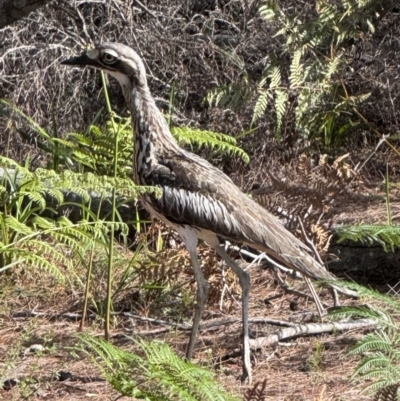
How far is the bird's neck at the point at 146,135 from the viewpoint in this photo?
6.05 m

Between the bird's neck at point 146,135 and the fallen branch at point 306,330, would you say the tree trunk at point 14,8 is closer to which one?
the bird's neck at point 146,135

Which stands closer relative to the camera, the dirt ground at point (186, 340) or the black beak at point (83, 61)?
the dirt ground at point (186, 340)

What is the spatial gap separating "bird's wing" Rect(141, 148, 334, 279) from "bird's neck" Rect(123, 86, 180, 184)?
0.07 metres

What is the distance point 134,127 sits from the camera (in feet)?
20.4

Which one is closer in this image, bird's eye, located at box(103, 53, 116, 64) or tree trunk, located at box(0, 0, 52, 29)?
tree trunk, located at box(0, 0, 52, 29)

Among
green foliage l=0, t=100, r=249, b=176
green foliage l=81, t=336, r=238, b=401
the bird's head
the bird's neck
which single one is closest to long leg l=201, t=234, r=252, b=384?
the bird's neck

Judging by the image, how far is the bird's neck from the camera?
19.9 feet

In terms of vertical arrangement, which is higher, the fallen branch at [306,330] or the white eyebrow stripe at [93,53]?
the white eyebrow stripe at [93,53]

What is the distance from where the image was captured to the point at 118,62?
6207mm

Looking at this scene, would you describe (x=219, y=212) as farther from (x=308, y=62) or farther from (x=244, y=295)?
(x=308, y=62)

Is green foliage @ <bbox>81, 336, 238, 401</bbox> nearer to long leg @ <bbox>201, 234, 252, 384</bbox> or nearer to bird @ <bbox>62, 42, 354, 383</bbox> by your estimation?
long leg @ <bbox>201, 234, 252, 384</bbox>

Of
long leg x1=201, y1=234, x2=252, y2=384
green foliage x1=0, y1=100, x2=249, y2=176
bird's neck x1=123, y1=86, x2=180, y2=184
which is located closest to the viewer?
long leg x1=201, y1=234, x2=252, y2=384

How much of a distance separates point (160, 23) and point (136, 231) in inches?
107

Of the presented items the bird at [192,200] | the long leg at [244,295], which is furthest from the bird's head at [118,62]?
the long leg at [244,295]
